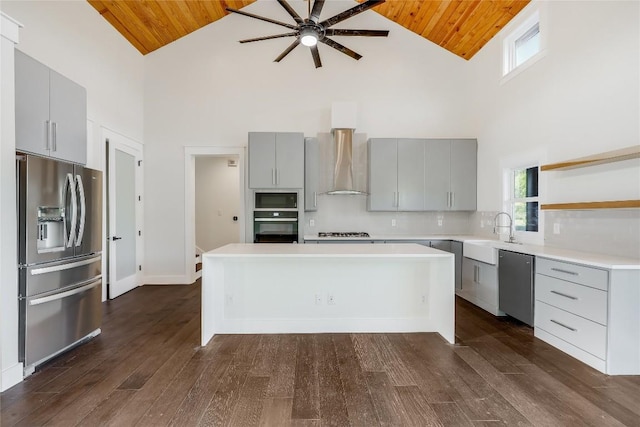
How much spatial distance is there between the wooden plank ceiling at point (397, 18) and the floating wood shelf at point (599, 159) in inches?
86.0

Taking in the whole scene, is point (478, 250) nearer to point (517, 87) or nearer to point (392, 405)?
point (517, 87)

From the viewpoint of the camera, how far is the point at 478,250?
Result: 150 inches

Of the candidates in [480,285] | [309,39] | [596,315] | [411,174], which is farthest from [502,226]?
[309,39]

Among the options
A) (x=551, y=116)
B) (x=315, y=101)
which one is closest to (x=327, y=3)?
(x=315, y=101)

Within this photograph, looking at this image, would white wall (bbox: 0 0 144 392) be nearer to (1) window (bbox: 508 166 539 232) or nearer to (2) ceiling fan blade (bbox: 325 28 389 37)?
(2) ceiling fan blade (bbox: 325 28 389 37)

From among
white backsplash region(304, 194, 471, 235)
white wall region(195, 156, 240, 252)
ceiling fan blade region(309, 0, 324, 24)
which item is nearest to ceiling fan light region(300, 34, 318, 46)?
ceiling fan blade region(309, 0, 324, 24)

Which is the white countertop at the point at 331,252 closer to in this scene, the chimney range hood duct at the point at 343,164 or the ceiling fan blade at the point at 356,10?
the chimney range hood duct at the point at 343,164

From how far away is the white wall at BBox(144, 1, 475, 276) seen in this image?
5023 millimetres

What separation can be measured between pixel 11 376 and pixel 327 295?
2458 millimetres

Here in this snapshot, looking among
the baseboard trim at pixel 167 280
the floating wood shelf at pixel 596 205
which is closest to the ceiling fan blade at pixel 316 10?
the floating wood shelf at pixel 596 205

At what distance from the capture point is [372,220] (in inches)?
201

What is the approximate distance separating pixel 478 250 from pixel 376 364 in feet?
7.25

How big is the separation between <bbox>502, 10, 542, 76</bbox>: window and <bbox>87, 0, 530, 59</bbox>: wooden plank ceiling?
0.23m

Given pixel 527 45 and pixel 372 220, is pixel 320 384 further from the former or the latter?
pixel 527 45
